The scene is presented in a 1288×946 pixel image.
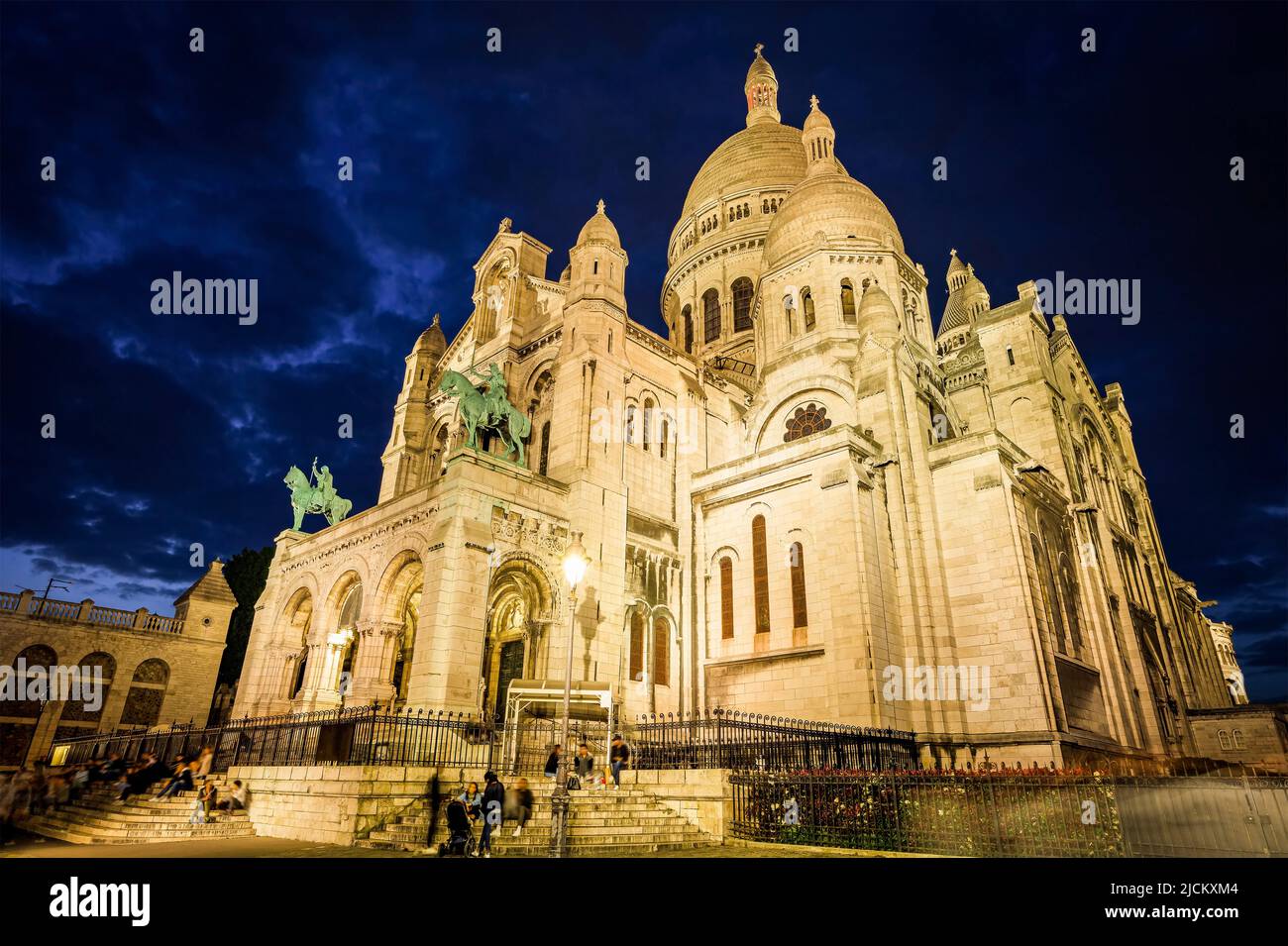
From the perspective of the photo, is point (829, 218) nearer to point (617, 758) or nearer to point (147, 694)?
point (617, 758)

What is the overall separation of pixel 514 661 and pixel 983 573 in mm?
16101

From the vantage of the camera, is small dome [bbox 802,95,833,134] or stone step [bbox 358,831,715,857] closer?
stone step [bbox 358,831,715,857]

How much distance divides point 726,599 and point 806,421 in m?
8.68

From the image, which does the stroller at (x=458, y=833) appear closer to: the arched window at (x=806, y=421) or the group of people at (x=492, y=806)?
the group of people at (x=492, y=806)

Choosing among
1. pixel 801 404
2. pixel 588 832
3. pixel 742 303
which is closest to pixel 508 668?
pixel 588 832

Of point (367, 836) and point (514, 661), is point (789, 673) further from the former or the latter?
point (367, 836)

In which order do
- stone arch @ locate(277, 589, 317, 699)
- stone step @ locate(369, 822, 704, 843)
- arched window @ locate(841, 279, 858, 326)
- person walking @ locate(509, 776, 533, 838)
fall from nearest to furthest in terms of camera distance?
stone step @ locate(369, 822, 704, 843) → person walking @ locate(509, 776, 533, 838) → stone arch @ locate(277, 589, 317, 699) → arched window @ locate(841, 279, 858, 326)

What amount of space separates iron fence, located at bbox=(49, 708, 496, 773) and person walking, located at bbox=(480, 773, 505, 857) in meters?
2.37

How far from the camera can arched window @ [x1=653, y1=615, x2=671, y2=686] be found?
84.6 feet

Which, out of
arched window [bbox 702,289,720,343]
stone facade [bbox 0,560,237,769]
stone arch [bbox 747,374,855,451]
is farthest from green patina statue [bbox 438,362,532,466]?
stone facade [bbox 0,560,237,769]

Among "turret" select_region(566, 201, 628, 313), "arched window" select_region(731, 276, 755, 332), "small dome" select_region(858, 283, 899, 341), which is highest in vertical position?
"arched window" select_region(731, 276, 755, 332)

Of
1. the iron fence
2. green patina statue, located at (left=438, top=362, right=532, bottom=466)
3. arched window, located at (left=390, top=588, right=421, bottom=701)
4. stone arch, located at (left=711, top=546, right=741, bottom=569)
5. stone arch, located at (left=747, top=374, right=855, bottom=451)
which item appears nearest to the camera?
the iron fence

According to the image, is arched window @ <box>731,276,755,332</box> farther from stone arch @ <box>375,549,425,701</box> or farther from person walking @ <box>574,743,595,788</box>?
person walking @ <box>574,743,595,788</box>

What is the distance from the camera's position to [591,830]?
13.0 m
